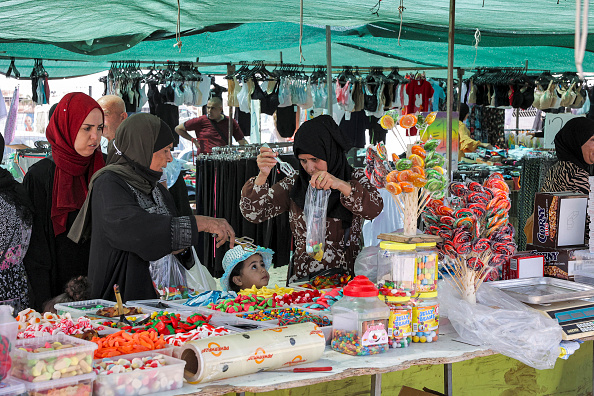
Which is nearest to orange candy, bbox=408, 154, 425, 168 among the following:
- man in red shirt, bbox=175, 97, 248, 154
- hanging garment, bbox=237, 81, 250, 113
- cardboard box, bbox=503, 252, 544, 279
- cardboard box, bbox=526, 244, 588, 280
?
cardboard box, bbox=503, 252, 544, 279

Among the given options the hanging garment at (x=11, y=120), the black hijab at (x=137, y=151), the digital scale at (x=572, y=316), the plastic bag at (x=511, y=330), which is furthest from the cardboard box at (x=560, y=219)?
the hanging garment at (x=11, y=120)

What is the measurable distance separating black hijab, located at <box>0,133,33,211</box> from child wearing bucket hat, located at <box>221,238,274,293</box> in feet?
3.77

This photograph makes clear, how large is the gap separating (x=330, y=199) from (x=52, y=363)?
6.41 ft

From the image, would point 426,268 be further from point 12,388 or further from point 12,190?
point 12,190

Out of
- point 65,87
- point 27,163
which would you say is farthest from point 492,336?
point 65,87

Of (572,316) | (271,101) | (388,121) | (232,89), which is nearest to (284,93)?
(271,101)

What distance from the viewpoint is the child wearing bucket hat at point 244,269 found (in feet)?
12.7

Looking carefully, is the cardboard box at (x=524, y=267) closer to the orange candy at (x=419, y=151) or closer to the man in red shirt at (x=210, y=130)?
the orange candy at (x=419, y=151)

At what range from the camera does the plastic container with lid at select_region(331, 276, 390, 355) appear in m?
2.30

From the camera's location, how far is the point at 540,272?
126 inches

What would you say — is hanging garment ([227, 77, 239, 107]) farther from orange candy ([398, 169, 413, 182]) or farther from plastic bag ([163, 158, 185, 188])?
orange candy ([398, 169, 413, 182])

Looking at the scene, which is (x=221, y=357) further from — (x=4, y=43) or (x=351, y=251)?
(x=4, y=43)

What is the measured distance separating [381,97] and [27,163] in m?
4.81

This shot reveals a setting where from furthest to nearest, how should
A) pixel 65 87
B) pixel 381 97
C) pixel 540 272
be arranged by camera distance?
pixel 65 87, pixel 381 97, pixel 540 272
